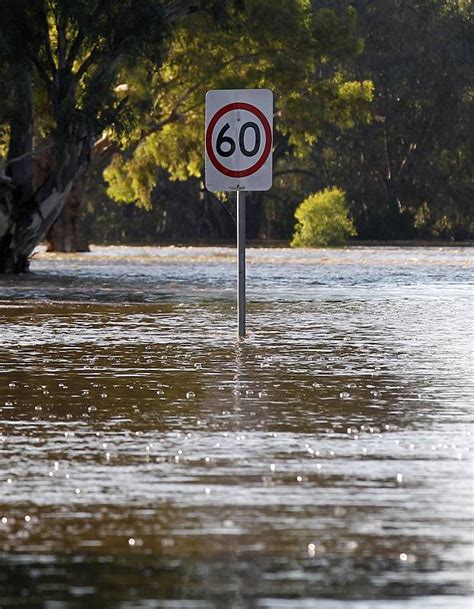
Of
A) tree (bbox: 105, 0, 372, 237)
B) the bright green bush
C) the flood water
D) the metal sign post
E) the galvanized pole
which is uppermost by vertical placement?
tree (bbox: 105, 0, 372, 237)

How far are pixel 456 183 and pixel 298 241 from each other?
20947 millimetres

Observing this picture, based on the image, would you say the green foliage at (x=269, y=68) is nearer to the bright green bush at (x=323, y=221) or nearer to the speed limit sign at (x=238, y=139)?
the bright green bush at (x=323, y=221)

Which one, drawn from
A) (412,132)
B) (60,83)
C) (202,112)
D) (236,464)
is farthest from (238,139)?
(412,132)

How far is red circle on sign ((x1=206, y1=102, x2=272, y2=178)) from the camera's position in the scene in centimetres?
2022

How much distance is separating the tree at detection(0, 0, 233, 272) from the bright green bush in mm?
33666

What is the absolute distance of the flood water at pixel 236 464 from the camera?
740cm

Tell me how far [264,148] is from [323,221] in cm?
6018

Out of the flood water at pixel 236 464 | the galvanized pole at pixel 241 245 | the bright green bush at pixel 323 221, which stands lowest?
the bright green bush at pixel 323 221

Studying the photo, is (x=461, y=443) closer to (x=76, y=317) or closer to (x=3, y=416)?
(x=3, y=416)

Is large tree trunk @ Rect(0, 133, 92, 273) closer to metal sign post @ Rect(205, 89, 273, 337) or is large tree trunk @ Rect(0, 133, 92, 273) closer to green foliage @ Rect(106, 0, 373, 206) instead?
green foliage @ Rect(106, 0, 373, 206)

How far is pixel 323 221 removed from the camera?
8038cm

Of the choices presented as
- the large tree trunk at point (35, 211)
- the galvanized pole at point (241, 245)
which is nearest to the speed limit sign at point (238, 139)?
the galvanized pole at point (241, 245)

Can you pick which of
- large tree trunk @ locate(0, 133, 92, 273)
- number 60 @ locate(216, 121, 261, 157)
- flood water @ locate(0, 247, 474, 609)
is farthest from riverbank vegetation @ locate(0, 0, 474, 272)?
number 60 @ locate(216, 121, 261, 157)

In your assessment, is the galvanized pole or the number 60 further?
the galvanized pole
